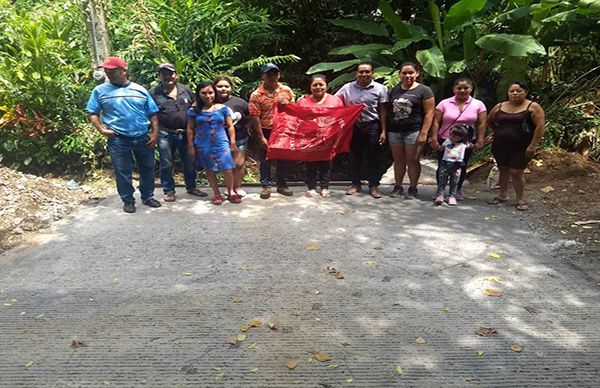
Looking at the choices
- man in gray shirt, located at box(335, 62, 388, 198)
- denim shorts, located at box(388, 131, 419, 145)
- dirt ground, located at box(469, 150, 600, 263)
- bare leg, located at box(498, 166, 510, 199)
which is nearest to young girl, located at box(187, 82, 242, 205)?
man in gray shirt, located at box(335, 62, 388, 198)

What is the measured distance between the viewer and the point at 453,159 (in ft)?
16.5

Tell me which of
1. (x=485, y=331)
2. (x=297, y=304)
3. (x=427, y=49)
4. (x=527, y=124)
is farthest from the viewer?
(x=427, y=49)

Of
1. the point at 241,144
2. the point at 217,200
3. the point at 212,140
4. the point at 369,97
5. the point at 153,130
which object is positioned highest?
the point at 369,97

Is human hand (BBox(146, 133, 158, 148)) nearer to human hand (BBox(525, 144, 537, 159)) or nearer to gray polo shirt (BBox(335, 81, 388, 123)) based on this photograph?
gray polo shirt (BBox(335, 81, 388, 123))

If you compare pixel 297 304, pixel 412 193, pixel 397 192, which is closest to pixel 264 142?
pixel 397 192

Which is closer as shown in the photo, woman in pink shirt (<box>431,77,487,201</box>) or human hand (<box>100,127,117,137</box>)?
Result: human hand (<box>100,127,117,137</box>)

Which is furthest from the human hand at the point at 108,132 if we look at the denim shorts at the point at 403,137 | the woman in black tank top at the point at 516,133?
the woman in black tank top at the point at 516,133

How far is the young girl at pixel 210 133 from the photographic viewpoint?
16.2ft

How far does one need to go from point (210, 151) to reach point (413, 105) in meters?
2.35

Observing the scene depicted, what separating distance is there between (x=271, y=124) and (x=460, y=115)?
7.15 feet

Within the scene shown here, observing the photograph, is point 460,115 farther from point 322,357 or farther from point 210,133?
point 322,357

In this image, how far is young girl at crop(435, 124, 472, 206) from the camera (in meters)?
4.94

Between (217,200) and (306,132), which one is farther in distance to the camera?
(306,132)

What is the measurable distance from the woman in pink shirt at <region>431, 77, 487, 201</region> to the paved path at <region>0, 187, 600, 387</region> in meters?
0.92
